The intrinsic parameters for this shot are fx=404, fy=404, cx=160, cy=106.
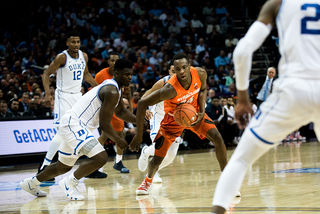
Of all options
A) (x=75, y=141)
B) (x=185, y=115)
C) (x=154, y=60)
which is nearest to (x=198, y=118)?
(x=185, y=115)

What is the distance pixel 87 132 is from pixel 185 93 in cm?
125

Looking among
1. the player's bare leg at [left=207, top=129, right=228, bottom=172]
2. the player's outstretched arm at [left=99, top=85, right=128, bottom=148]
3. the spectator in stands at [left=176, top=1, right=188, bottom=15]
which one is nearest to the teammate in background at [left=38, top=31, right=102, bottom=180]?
the player's outstretched arm at [left=99, top=85, right=128, bottom=148]

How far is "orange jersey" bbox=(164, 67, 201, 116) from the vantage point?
15.7 ft

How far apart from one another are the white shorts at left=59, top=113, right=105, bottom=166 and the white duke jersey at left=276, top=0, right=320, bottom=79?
102 inches

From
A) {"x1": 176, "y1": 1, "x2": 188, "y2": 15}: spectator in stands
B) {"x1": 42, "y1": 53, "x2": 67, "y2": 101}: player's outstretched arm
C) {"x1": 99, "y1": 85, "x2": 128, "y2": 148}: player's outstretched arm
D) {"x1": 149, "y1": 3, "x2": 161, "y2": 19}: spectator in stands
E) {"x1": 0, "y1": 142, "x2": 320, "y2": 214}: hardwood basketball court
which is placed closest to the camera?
{"x1": 0, "y1": 142, "x2": 320, "y2": 214}: hardwood basketball court

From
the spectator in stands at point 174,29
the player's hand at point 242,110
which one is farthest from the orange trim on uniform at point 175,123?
the spectator in stands at point 174,29

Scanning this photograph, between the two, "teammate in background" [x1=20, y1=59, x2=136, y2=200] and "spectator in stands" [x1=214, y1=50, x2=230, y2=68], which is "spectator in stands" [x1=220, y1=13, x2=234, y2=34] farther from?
"teammate in background" [x1=20, y1=59, x2=136, y2=200]

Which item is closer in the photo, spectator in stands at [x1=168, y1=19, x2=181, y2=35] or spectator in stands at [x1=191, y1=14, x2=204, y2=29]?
spectator in stands at [x1=168, y1=19, x2=181, y2=35]

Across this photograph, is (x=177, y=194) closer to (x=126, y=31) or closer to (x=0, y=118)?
(x=0, y=118)

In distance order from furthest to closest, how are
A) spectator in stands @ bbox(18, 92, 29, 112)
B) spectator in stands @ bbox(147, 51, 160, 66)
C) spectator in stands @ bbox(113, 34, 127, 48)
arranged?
1. spectator in stands @ bbox(113, 34, 127, 48)
2. spectator in stands @ bbox(147, 51, 160, 66)
3. spectator in stands @ bbox(18, 92, 29, 112)

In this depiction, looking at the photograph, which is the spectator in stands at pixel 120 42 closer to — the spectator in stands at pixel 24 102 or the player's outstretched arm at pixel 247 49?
the spectator in stands at pixel 24 102

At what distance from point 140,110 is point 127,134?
18.7 feet

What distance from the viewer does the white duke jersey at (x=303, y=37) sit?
97.8 inches

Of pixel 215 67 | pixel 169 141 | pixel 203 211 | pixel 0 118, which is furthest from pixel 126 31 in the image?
pixel 203 211
